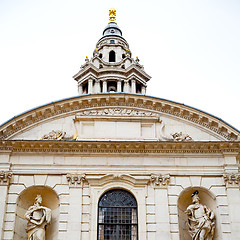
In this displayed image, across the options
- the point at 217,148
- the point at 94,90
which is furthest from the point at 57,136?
→ the point at 94,90

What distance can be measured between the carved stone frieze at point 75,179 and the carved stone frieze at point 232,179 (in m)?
6.76

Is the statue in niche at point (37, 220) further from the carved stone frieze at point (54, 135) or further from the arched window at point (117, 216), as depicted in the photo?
the carved stone frieze at point (54, 135)

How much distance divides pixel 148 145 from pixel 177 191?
2.67 meters

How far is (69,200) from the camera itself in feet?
69.9

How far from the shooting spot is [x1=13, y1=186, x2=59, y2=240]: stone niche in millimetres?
20991

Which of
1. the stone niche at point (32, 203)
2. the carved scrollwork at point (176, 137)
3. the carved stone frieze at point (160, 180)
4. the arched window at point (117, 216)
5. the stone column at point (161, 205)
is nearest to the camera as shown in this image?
the stone column at point (161, 205)

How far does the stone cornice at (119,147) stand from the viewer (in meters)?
22.5

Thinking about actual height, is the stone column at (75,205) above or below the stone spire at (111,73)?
below

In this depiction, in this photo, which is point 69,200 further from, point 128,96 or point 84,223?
point 128,96

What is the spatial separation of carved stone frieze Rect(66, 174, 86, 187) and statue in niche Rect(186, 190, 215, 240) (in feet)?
16.8

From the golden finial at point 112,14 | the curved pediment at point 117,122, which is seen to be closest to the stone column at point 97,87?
the golden finial at point 112,14

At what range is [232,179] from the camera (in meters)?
21.8

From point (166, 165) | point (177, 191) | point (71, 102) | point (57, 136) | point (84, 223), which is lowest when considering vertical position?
point (84, 223)

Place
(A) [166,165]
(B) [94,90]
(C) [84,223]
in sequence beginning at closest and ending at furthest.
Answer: (C) [84,223], (A) [166,165], (B) [94,90]
